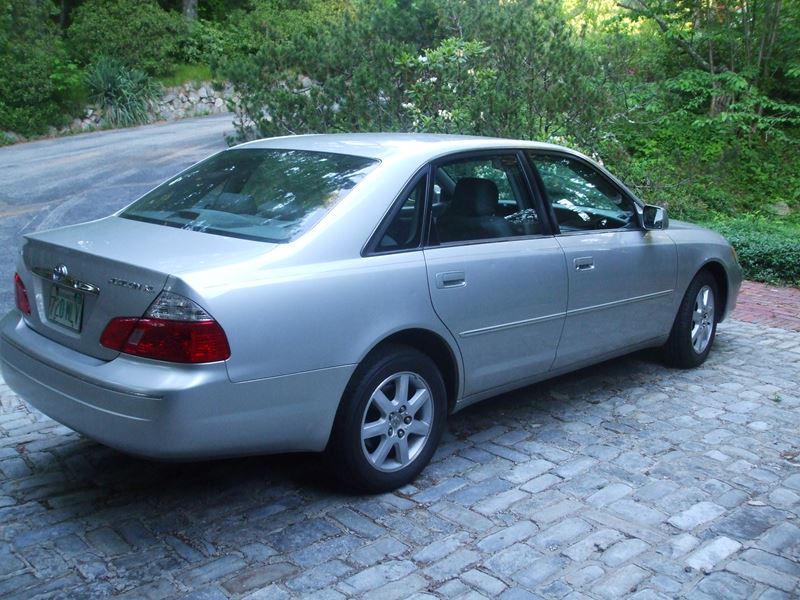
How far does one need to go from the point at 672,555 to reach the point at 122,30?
24372 millimetres

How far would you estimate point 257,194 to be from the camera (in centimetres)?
438

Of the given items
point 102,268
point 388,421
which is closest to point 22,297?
point 102,268

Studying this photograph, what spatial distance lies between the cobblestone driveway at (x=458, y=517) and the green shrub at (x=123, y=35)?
21172mm

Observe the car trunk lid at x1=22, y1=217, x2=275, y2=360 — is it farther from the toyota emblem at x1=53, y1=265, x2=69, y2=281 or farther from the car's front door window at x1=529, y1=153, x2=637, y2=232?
the car's front door window at x1=529, y1=153, x2=637, y2=232

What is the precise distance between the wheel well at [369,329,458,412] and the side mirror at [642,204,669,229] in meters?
1.96

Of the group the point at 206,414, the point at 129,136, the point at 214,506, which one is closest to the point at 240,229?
the point at 206,414

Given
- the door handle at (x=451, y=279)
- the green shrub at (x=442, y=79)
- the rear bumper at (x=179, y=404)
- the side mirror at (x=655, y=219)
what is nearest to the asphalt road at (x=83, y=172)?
the green shrub at (x=442, y=79)

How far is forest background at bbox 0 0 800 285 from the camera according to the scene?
9.77 metres

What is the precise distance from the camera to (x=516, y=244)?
4.81 meters

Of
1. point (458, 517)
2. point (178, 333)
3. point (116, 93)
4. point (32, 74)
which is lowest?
point (458, 517)

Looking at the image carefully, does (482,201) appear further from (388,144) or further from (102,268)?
(102,268)

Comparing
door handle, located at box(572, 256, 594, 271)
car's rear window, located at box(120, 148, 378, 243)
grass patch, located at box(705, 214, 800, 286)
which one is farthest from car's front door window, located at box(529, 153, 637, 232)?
grass patch, located at box(705, 214, 800, 286)

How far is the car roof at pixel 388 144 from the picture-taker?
454 centimetres

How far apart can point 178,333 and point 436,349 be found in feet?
4.68
